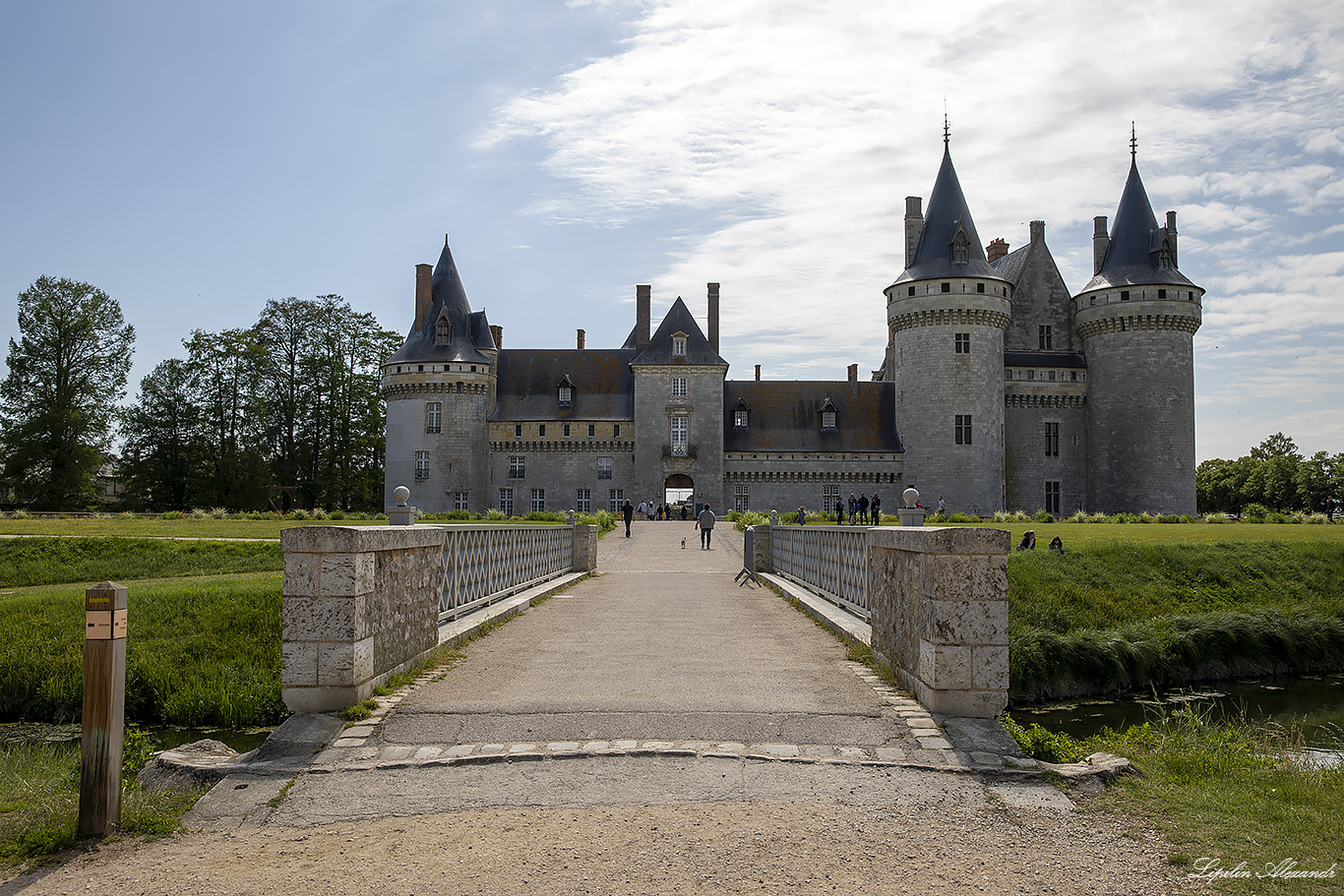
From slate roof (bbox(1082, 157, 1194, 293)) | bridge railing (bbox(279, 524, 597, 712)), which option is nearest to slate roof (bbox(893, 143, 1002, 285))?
slate roof (bbox(1082, 157, 1194, 293))

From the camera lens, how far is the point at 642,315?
54156mm

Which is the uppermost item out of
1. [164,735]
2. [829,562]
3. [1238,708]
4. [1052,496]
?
[1052,496]

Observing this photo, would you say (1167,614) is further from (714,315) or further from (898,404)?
(714,315)

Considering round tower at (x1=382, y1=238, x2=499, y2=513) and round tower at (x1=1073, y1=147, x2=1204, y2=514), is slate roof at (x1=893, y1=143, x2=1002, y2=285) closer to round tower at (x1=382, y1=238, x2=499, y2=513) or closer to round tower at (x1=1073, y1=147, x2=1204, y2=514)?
round tower at (x1=1073, y1=147, x2=1204, y2=514)

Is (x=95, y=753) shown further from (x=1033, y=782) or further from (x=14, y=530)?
(x=14, y=530)

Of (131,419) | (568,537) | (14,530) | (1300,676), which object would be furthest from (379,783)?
(131,419)

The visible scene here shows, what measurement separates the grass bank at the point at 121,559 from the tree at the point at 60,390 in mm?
25914

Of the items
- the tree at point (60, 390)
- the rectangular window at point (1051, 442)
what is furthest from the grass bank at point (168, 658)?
the rectangular window at point (1051, 442)

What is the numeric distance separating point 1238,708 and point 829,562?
6.11 m

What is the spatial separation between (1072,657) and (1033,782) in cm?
1032

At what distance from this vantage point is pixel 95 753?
4543mm

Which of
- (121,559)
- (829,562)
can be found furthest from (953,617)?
(121,559)

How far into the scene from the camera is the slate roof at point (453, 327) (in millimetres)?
51156

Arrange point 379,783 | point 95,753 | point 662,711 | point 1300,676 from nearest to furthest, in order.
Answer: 1. point 95,753
2. point 379,783
3. point 662,711
4. point 1300,676
